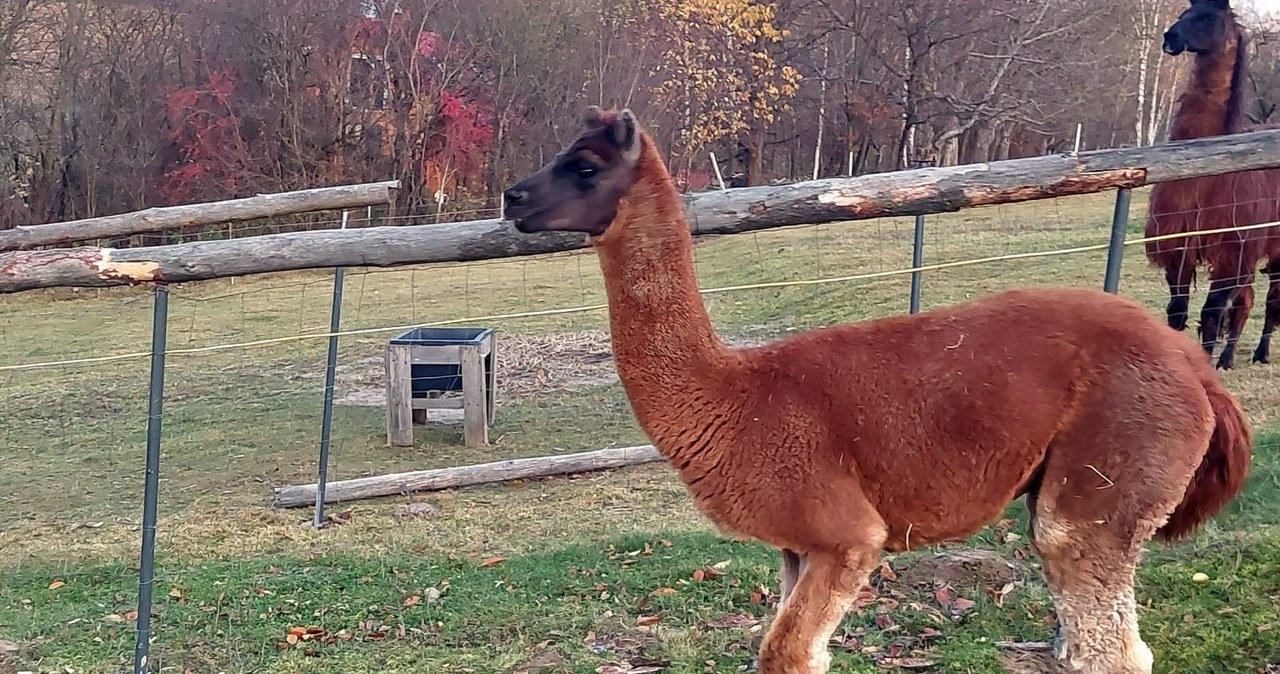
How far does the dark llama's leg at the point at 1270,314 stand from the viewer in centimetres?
881

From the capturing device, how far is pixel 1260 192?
8.02 meters

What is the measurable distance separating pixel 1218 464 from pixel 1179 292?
5421 millimetres

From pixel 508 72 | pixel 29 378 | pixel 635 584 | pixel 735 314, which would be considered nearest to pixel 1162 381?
pixel 635 584

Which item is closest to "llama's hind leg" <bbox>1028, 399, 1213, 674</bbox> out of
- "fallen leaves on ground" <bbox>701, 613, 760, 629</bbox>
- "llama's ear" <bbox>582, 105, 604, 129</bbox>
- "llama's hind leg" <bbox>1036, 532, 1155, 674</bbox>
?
"llama's hind leg" <bbox>1036, 532, 1155, 674</bbox>

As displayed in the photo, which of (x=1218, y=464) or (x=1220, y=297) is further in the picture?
(x=1220, y=297)

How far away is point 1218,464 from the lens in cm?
350

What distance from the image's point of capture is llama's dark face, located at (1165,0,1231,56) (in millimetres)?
7984

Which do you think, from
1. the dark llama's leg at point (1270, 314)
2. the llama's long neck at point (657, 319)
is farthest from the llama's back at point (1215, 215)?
the llama's long neck at point (657, 319)

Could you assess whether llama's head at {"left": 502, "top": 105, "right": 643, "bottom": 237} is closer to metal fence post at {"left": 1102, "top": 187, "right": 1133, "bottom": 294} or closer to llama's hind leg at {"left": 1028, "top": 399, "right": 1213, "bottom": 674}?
llama's hind leg at {"left": 1028, "top": 399, "right": 1213, "bottom": 674}

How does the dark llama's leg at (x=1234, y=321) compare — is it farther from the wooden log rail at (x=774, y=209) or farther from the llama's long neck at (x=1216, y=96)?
the wooden log rail at (x=774, y=209)

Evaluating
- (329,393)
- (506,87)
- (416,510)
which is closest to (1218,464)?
(329,393)

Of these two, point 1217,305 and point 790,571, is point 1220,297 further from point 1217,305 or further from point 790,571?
point 790,571

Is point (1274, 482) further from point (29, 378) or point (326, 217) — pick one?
point (326, 217)

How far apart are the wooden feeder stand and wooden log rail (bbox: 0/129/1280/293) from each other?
4587mm
